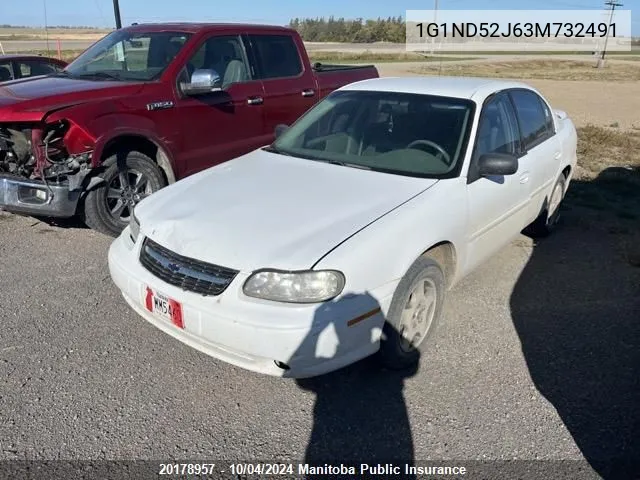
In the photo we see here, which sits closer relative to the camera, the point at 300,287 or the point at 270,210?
the point at 300,287

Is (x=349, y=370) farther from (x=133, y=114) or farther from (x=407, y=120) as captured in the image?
(x=133, y=114)

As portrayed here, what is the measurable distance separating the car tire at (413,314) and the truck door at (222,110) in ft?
10.3

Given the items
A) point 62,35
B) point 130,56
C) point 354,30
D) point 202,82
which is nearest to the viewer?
point 202,82

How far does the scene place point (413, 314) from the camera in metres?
3.24

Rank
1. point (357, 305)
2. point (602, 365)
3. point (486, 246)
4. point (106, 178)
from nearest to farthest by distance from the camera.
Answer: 1. point (357, 305)
2. point (602, 365)
3. point (486, 246)
4. point (106, 178)

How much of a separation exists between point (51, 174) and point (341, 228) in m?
3.04

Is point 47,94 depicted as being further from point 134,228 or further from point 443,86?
point 443,86

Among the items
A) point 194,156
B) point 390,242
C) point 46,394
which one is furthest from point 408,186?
point 194,156

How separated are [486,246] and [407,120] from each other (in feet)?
3.48

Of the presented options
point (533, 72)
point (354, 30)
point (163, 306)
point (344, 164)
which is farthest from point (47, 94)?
point (354, 30)

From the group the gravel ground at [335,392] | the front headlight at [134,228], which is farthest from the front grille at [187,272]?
the gravel ground at [335,392]

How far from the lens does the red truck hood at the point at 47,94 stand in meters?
4.58

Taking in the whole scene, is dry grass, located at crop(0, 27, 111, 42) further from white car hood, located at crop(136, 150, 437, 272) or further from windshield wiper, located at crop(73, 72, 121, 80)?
white car hood, located at crop(136, 150, 437, 272)

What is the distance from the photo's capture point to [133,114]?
5055 millimetres
